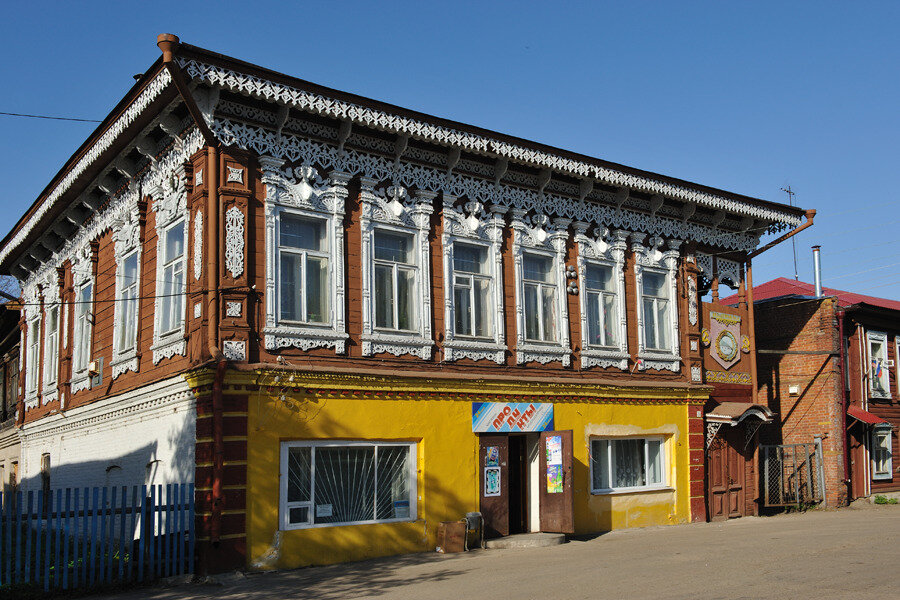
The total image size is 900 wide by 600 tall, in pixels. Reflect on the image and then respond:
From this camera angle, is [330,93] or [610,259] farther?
[610,259]

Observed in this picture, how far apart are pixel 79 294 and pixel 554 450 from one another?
10.5m

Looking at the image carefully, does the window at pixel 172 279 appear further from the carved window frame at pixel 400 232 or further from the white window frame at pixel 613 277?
the white window frame at pixel 613 277

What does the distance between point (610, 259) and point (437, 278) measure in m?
4.48

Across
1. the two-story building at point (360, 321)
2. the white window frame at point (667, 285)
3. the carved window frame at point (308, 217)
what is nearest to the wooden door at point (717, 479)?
the two-story building at point (360, 321)

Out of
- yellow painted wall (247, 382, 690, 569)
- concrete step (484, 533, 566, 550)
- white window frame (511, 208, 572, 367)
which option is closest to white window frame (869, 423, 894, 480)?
yellow painted wall (247, 382, 690, 569)

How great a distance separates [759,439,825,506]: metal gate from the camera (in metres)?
21.2

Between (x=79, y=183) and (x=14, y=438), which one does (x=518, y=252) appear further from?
(x=14, y=438)

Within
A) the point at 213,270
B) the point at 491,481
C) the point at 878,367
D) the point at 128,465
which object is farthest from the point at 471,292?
the point at 878,367

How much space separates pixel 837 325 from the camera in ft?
72.4

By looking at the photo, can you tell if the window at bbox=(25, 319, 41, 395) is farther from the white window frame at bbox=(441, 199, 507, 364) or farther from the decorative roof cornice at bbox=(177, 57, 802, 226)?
the decorative roof cornice at bbox=(177, 57, 802, 226)

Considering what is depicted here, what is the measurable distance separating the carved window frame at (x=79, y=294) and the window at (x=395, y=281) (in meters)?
6.34

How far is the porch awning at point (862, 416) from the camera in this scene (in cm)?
2217

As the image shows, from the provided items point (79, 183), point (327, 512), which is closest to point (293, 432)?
point (327, 512)

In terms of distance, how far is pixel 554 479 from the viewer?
50.4 ft
